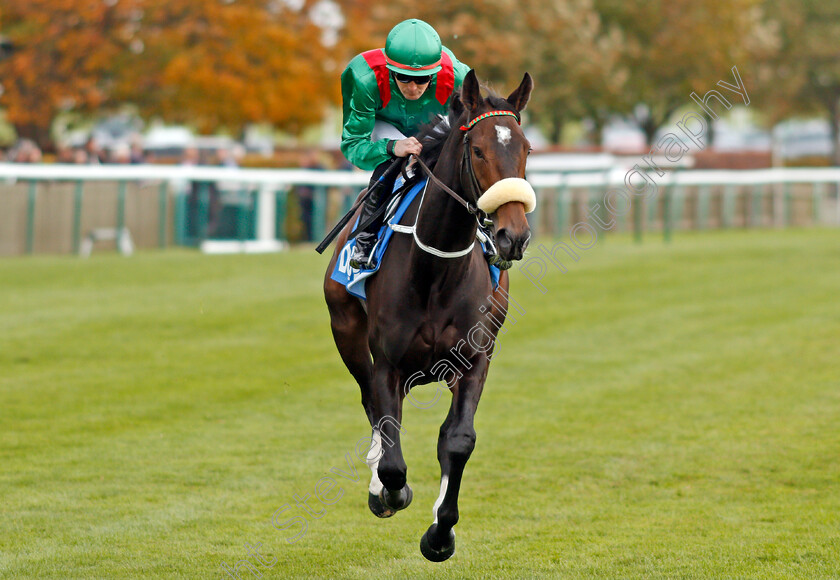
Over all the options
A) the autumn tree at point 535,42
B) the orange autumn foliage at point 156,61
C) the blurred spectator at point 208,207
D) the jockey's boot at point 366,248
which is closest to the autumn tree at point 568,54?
the autumn tree at point 535,42

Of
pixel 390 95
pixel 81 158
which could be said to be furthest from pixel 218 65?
pixel 390 95

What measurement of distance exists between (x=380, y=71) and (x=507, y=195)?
1.52 meters

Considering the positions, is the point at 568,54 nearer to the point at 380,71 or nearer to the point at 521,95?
the point at 380,71

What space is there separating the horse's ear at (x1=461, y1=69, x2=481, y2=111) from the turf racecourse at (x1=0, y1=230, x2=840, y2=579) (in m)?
2.14

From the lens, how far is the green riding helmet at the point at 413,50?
5.36m

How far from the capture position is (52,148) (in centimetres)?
2873

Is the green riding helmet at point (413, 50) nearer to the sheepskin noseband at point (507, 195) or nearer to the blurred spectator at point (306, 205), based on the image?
the sheepskin noseband at point (507, 195)

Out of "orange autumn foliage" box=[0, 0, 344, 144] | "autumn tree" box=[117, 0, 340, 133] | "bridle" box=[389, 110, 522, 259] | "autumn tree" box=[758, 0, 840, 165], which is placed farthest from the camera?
"autumn tree" box=[758, 0, 840, 165]

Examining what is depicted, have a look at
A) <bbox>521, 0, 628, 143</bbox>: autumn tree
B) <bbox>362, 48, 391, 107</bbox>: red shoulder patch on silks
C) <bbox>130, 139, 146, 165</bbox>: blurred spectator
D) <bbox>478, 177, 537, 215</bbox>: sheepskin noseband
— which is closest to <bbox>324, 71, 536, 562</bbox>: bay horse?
<bbox>478, 177, 537, 215</bbox>: sheepskin noseband

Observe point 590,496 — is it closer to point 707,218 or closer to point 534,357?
point 534,357

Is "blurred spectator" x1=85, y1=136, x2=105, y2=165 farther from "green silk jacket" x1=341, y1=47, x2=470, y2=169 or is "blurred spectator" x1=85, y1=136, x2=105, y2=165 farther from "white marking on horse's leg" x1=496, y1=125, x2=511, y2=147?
"white marking on horse's leg" x1=496, y1=125, x2=511, y2=147

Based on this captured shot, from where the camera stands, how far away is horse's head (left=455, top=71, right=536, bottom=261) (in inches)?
174

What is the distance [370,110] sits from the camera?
5.75 m

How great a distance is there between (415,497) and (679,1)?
29.8 metres
